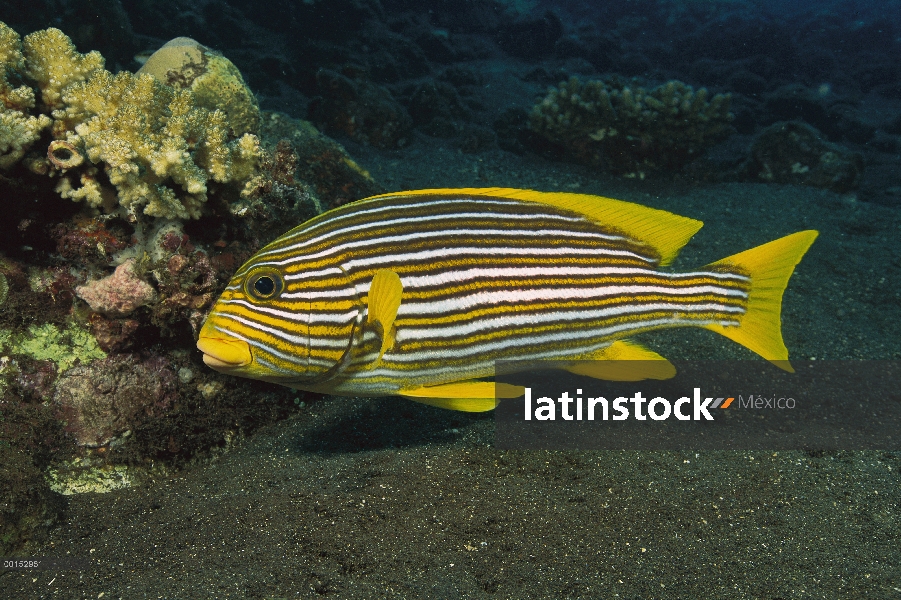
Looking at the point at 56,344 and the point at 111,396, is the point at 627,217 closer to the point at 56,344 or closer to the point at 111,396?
the point at 111,396

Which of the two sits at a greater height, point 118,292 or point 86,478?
point 118,292

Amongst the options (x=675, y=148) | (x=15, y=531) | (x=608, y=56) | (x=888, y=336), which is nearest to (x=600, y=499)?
(x=15, y=531)

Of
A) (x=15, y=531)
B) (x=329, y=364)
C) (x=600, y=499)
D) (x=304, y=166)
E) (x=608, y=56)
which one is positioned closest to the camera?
(x=329, y=364)

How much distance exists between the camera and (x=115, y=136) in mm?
2891

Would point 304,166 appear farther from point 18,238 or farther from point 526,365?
point 526,365

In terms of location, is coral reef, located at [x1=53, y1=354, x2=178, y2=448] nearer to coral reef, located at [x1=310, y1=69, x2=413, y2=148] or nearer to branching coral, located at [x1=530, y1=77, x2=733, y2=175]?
coral reef, located at [x1=310, y1=69, x2=413, y2=148]

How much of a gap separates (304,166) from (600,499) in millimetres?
3856

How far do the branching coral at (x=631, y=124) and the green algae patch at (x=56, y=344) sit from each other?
8.26m

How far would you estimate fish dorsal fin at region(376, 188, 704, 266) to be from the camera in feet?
8.05

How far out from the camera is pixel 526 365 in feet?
8.02

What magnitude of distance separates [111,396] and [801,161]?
10484 millimetres

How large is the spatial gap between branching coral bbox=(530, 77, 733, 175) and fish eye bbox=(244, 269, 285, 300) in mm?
8207

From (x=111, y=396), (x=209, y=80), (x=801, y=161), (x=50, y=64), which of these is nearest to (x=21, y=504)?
(x=111, y=396)

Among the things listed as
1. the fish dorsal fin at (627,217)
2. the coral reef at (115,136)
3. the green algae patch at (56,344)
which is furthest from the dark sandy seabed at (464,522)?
the coral reef at (115,136)
